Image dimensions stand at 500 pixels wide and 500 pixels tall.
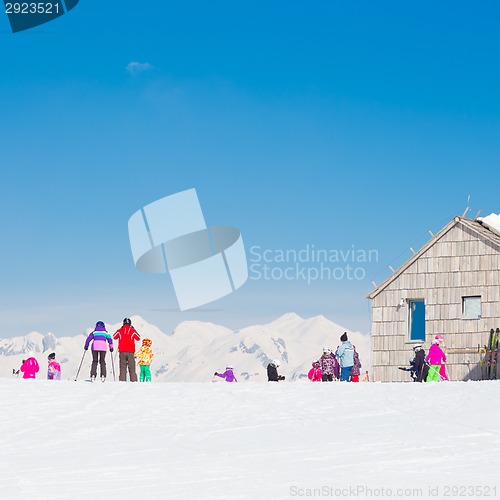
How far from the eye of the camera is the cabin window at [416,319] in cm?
3775

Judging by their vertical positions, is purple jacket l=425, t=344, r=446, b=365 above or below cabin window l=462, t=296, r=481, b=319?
below

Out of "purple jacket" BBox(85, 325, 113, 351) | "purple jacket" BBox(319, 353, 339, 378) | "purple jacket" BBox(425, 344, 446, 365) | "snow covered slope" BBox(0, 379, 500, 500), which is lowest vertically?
"snow covered slope" BBox(0, 379, 500, 500)

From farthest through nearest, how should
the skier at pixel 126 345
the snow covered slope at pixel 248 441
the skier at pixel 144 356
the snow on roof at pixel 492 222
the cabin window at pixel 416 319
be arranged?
the snow on roof at pixel 492 222 → the cabin window at pixel 416 319 → the skier at pixel 144 356 → the skier at pixel 126 345 → the snow covered slope at pixel 248 441

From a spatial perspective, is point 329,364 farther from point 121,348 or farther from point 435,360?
point 121,348

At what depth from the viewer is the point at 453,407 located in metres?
20.6

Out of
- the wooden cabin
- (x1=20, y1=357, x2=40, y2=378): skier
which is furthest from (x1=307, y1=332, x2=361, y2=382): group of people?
(x1=20, y1=357, x2=40, y2=378): skier

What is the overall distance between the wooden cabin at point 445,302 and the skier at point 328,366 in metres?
7.85

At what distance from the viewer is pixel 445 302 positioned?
37594 millimetres

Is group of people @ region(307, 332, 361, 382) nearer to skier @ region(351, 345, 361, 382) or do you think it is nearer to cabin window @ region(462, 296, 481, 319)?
skier @ region(351, 345, 361, 382)

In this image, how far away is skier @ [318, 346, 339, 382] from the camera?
2984 centimetres

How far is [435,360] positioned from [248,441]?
42.1 feet

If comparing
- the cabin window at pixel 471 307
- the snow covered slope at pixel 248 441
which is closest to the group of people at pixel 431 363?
the snow covered slope at pixel 248 441

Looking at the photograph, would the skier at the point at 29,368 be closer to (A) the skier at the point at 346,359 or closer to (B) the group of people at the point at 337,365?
(B) the group of people at the point at 337,365

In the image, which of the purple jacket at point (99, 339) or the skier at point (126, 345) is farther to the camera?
the skier at point (126, 345)
